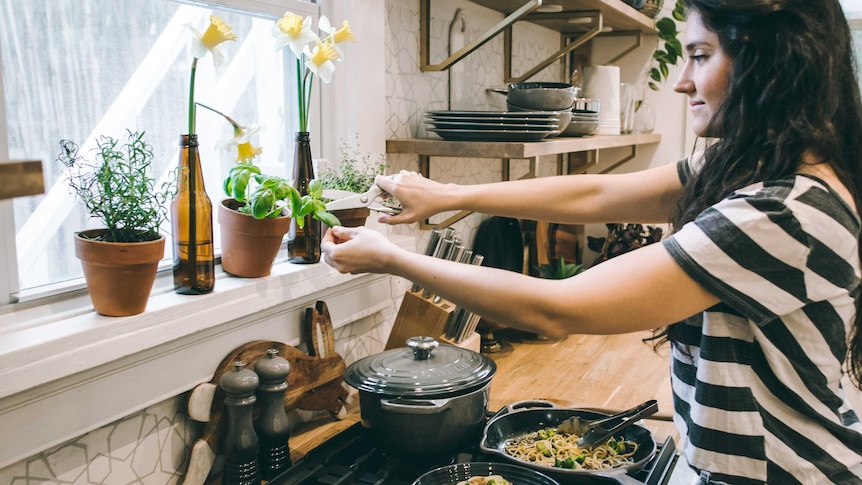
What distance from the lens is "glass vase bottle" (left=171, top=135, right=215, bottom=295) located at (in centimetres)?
119

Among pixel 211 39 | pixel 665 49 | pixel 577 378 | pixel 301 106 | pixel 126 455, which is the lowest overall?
Result: pixel 577 378

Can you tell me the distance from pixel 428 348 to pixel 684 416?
0.48 metres

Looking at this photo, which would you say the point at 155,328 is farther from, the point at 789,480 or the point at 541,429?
the point at 789,480

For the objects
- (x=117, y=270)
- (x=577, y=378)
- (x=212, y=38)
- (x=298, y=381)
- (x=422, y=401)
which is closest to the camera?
(x=117, y=270)

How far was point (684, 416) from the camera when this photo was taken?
106 cm

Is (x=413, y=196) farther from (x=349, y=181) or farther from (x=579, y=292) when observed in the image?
(x=579, y=292)

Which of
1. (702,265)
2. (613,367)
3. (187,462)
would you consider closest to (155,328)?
(187,462)

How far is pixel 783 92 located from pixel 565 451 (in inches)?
30.6

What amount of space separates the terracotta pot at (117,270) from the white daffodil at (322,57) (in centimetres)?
45

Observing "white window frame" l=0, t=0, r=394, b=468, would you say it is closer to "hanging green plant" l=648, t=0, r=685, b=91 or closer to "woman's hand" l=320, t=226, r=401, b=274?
"woman's hand" l=320, t=226, r=401, b=274

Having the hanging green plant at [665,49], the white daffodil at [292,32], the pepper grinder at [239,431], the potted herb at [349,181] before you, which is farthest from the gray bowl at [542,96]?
the hanging green plant at [665,49]

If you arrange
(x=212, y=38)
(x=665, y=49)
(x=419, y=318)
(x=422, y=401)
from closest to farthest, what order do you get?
(x=212, y=38)
(x=422, y=401)
(x=419, y=318)
(x=665, y=49)

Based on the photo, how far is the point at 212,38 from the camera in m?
1.15

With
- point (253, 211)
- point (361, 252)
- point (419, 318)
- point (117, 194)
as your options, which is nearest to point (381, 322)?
point (419, 318)
